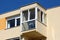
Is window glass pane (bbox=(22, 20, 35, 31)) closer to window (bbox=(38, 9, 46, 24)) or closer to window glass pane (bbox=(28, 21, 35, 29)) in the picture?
window glass pane (bbox=(28, 21, 35, 29))

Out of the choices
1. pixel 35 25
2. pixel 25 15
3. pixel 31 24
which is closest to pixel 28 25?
pixel 31 24

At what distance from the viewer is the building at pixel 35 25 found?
1017 inches

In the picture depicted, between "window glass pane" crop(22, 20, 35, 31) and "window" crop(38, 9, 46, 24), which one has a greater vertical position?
"window" crop(38, 9, 46, 24)

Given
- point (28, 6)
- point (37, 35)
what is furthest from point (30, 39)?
point (28, 6)

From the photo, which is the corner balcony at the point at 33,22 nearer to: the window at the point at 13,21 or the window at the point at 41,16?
the window at the point at 41,16

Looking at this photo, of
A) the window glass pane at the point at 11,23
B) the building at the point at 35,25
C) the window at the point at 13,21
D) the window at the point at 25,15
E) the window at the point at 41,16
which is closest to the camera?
the building at the point at 35,25

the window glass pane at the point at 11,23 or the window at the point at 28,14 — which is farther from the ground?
the window at the point at 28,14

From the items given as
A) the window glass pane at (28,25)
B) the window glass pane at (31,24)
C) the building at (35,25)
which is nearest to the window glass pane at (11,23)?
the building at (35,25)

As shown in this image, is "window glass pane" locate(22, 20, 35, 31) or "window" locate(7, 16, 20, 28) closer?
"window glass pane" locate(22, 20, 35, 31)

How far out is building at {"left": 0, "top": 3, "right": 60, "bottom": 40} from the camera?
25.8 metres

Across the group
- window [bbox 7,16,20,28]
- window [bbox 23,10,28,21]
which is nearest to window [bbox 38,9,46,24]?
window [bbox 23,10,28,21]

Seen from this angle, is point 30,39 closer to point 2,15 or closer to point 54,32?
point 54,32

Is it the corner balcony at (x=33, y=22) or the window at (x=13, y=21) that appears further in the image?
the window at (x=13, y=21)

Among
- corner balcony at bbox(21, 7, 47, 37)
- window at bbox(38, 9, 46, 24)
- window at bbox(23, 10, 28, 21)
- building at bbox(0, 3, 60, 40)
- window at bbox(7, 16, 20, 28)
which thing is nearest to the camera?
corner balcony at bbox(21, 7, 47, 37)
